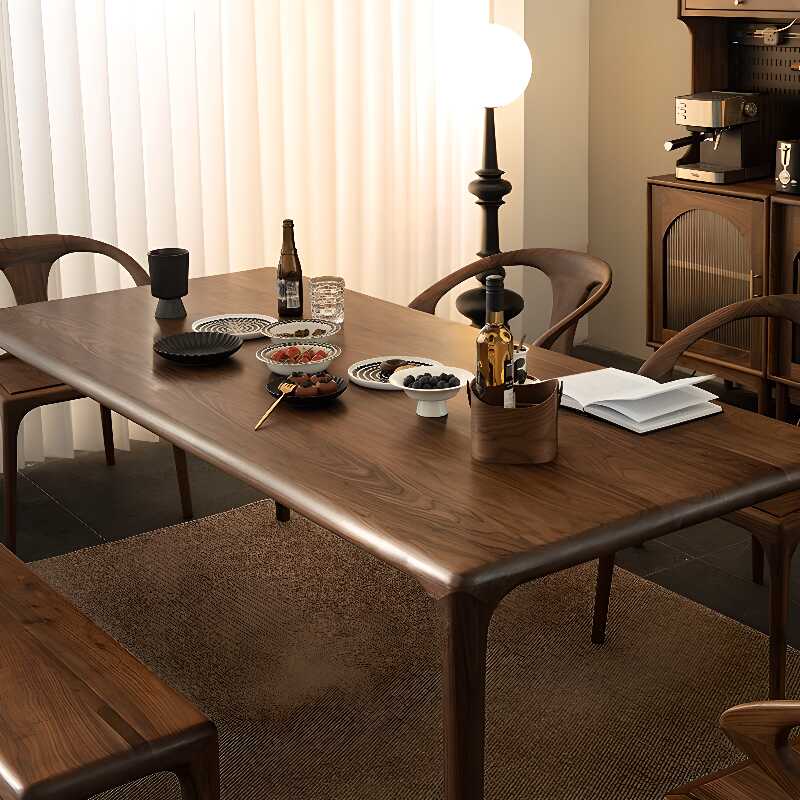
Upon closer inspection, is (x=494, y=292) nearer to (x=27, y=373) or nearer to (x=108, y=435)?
(x=27, y=373)

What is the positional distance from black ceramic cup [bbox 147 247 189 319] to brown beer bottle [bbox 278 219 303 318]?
0.23 meters

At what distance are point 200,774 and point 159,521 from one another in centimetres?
187

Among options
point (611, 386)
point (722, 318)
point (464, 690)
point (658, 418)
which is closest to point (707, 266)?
point (722, 318)

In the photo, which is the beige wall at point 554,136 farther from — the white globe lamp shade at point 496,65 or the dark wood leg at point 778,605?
the dark wood leg at point 778,605

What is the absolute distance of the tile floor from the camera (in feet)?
10.3

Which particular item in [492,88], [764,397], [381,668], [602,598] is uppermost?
[492,88]

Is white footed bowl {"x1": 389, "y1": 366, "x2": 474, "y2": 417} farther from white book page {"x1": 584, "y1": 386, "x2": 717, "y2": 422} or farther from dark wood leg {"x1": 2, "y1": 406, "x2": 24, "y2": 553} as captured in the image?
dark wood leg {"x1": 2, "y1": 406, "x2": 24, "y2": 553}

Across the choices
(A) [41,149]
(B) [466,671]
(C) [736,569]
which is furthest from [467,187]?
(B) [466,671]

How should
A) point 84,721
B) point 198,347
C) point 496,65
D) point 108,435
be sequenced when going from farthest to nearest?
1. point 496,65
2. point 108,435
3. point 198,347
4. point 84,721

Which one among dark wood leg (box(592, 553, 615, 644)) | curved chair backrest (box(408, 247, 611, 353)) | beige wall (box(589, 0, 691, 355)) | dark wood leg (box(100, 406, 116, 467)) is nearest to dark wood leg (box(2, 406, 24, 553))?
dark wood leg (box(100, 406, 116, 467))

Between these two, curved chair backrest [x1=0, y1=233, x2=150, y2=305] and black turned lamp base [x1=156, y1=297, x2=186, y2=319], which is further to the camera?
curved chair backrest [x1=0, y1=233, x2=150, y2=305]

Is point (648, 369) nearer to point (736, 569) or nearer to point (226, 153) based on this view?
point (736, 569)

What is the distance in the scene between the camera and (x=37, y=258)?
3.61 metres

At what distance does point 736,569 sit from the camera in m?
3.24
